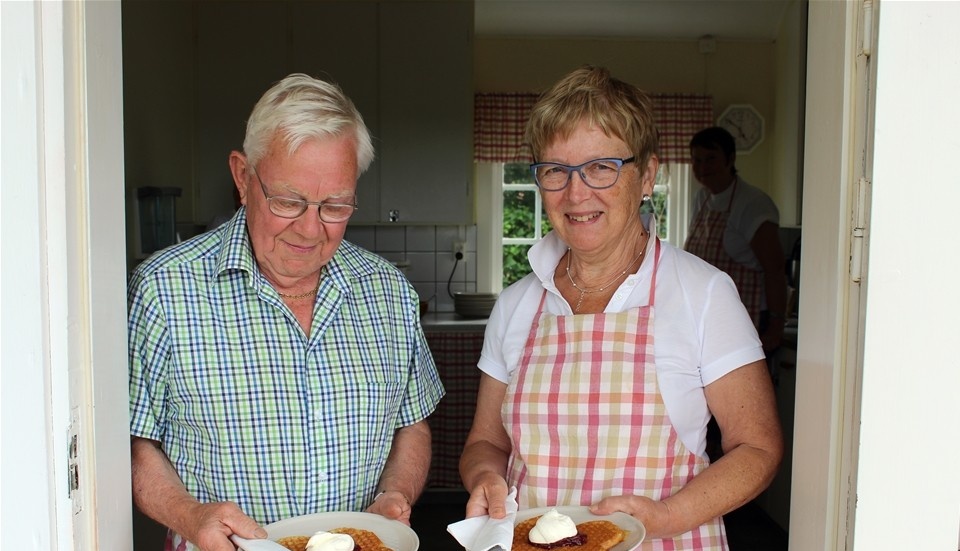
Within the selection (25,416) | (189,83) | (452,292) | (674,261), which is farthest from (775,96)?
(25,416)

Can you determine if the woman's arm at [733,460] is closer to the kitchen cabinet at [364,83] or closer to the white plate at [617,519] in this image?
the white plate at [617,519]

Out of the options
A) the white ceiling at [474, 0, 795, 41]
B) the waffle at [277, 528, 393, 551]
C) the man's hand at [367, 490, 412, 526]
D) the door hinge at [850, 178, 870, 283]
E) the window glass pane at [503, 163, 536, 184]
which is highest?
the white ceiling at [474, 0, 795, 41]

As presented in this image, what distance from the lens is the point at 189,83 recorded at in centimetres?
512

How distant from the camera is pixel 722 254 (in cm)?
450

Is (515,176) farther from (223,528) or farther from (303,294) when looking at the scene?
(223,528)

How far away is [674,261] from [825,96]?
1.74 feet

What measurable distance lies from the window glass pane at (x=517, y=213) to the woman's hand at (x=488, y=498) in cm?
575

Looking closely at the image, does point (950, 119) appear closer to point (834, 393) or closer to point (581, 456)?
point (834, 393)

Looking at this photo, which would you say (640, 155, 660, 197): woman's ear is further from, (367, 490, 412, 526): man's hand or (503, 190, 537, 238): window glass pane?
(503, 190, 537, 238): window glass pane

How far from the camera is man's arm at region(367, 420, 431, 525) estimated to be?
1.55m

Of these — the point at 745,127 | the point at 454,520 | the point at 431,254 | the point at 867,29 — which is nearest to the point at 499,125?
the point at 431,254

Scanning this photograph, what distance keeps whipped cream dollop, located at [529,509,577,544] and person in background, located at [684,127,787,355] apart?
2971 millimetres

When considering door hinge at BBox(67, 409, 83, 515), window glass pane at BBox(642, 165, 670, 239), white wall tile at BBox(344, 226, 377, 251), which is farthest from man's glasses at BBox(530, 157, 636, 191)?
window glass pane at BBox(642, 165, 670, 239)

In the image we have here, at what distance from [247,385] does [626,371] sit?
675 mm
